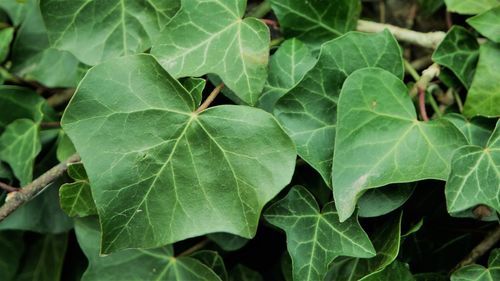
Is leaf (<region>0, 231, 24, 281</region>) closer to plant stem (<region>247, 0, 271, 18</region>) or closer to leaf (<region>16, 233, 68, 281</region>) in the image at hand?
leaf (<region>16, 233, 68, 281</region>)

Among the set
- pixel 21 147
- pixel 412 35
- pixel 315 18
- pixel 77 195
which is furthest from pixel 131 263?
pixel 412 35

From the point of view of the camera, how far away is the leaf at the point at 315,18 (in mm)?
924

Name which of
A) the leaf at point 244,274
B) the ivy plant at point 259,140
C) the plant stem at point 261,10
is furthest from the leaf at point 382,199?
the plant stem at point 261,10

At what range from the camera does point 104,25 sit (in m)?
0.92

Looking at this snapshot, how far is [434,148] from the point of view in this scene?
79cm

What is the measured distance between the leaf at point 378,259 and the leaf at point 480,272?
0.30 feet

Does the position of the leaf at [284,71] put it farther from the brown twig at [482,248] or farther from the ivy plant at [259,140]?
the brown twig at [482,248]

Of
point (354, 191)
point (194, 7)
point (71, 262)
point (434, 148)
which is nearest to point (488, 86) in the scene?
point (434, 148)

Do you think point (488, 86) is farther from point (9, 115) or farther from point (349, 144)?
point (9, 115)

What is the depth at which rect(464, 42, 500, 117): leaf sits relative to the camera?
0.86m

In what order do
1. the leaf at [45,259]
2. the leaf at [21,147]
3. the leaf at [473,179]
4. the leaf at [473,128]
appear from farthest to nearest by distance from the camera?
the leaf at [45,259] < the leaf at [21,147] < the leaf at [473,128] < the leaf at [473,179]

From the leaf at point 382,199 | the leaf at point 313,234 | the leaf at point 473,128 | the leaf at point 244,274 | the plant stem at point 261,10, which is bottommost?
the leaf at point 244,274

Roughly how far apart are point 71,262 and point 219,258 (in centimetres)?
33

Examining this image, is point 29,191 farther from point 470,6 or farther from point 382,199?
point 470,6
